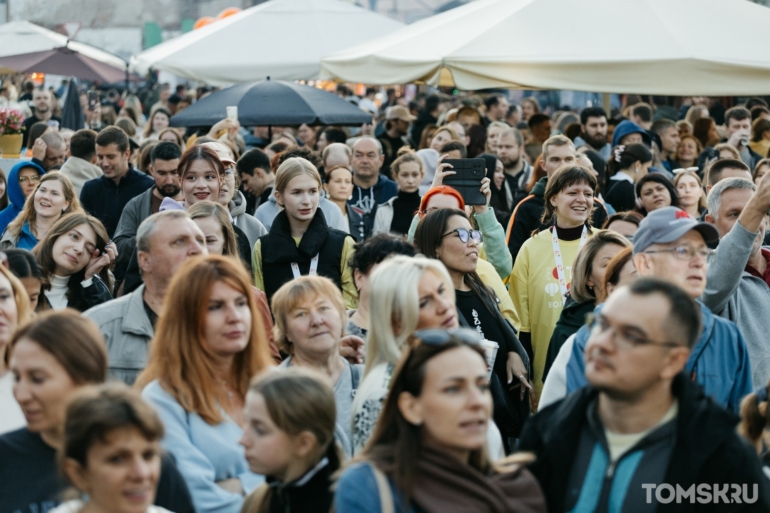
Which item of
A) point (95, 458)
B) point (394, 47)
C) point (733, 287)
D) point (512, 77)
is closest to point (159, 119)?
point (394, 47)

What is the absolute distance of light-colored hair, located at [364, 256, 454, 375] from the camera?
3.69 meters

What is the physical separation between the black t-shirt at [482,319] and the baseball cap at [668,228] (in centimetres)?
146

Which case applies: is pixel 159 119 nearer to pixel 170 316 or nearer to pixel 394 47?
pixel 394 47

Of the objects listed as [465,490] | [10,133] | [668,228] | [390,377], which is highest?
[10,133]

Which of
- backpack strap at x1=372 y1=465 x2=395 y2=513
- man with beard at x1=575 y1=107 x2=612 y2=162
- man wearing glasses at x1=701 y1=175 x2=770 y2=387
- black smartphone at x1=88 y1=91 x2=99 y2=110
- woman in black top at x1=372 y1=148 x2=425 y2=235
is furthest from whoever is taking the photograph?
black smartphone at x1=88 y1=91 x2=99 y2=110

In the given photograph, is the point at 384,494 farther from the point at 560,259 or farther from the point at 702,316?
the point at 560,259

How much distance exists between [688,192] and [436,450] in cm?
597

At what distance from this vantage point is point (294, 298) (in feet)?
14.2

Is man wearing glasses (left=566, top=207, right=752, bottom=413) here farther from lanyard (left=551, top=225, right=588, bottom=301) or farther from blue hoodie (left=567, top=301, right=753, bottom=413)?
lanyard (left=551, top=225, right=588, bottom=301)

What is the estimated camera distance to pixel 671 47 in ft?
25.7

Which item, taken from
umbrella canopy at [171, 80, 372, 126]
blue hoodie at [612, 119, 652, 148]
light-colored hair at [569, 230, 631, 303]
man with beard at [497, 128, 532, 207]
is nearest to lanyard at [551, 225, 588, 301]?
light-colored hair at [569, 230, 631, 303]

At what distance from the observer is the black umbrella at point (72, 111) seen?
14.7 meters

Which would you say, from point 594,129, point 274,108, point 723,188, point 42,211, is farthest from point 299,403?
point 594,129

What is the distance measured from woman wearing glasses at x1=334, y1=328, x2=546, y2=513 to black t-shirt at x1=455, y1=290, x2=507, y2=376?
94.6 inches
